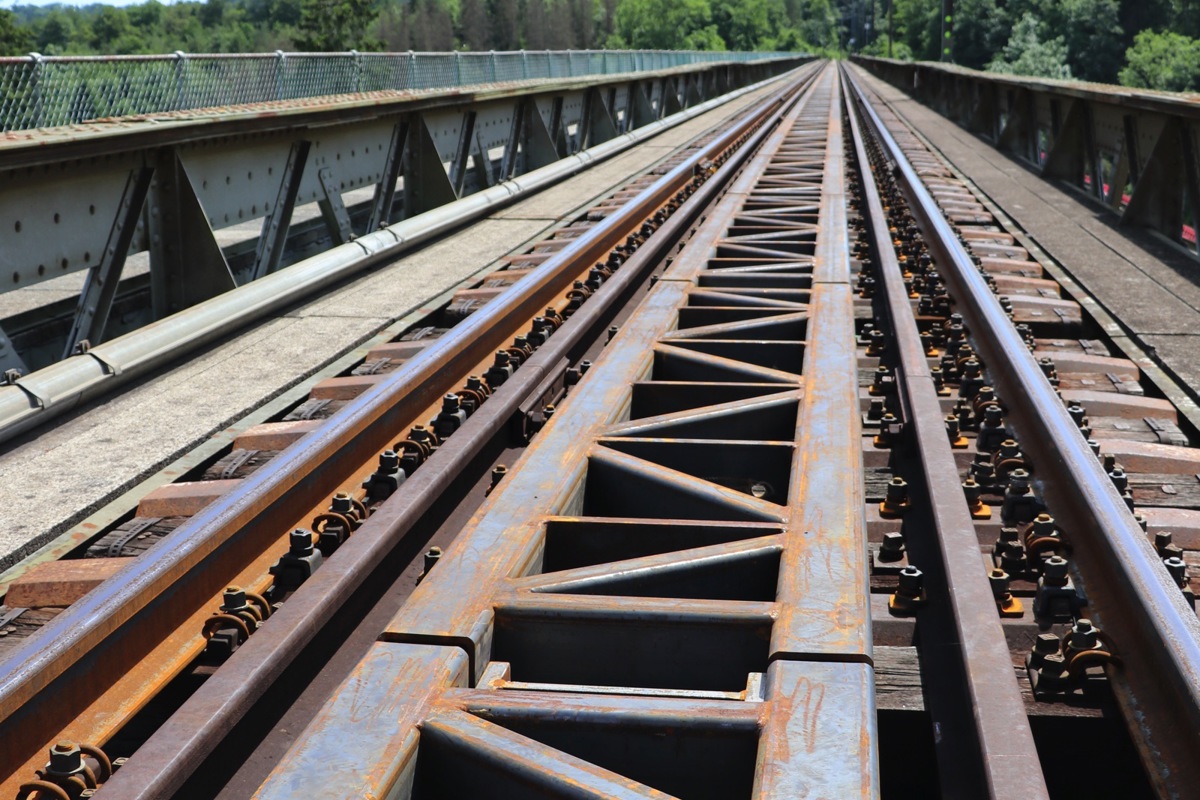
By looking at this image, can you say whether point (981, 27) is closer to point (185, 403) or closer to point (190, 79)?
point (190, 79)

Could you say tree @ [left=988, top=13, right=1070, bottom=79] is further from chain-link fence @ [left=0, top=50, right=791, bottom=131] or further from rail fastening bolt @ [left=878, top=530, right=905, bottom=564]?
rail fastening bolt @ [left=878, top=530, right=905, bottom=564]

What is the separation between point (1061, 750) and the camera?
2.85 m

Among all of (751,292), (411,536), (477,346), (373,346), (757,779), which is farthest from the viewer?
(751,292)

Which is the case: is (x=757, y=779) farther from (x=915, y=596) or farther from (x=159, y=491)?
(x=159, y=491)

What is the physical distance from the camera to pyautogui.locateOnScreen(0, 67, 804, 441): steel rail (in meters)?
5.61

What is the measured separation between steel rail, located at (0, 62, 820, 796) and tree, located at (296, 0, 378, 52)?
115 meters

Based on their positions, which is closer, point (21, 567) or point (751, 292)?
point (21, 567)

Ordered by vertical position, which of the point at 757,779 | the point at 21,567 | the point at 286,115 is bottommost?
the point at 21,567

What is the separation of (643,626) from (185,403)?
3528mm

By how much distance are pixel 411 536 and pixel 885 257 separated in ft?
16.8

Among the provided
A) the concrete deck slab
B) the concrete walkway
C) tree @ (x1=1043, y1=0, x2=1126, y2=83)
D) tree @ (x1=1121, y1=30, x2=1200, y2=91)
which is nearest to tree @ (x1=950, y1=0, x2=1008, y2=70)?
tree @ (x1=1043, y1=0, x2=1126, y2=83)

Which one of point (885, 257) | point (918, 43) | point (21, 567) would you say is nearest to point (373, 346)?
Answer: point (21, 567)

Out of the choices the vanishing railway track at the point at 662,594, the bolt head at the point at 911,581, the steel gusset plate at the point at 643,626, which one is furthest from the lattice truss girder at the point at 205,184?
the bolt head at the point at 911,581

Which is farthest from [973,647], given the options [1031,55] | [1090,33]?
[1090,33]
